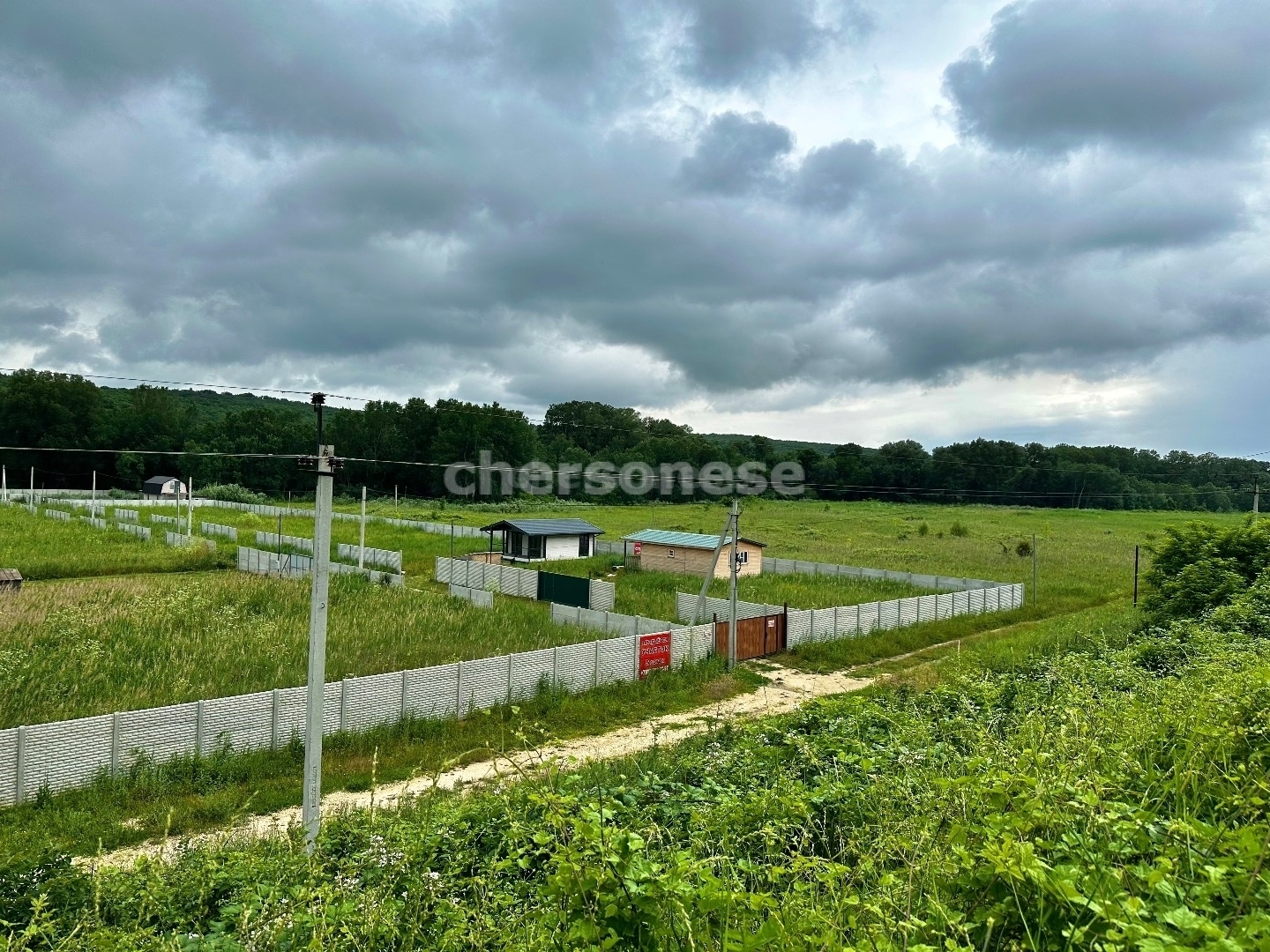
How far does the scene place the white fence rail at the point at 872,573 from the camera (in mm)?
34594

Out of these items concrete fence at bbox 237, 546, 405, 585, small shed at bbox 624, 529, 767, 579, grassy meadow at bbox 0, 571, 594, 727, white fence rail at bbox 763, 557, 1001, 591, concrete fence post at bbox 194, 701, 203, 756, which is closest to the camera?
concrete fence post at bbox 194, 701, 203, 756

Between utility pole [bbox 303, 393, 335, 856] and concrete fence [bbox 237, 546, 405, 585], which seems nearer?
utility pole [bbox 303, 393, 335, 856]

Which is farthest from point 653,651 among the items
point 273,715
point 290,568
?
point 290,568

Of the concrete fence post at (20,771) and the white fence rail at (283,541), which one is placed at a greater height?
the white fence rail at (283,541)

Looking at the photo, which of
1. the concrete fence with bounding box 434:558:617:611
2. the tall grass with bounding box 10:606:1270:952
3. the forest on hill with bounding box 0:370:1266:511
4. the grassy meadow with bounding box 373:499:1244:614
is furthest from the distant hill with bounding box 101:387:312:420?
the tall grass with bounding box 10:606:1270:952

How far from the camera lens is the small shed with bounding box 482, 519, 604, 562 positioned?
4325 centimetres

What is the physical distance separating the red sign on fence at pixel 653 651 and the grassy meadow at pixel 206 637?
3525mm

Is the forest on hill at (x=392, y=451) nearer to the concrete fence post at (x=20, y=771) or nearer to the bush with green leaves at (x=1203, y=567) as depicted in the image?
the bush with green leaves at (x=1203, y=567)

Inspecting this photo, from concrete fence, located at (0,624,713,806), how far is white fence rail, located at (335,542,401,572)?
21.5 meters

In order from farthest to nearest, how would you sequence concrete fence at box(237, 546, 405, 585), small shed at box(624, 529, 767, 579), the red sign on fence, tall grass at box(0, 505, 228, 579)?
small shed at box(624, 529, 767, 579) → tall grass at box(0, 505, 228, 579) → concrete fence at box(237, 546, 405, 585) → the red sign on fence

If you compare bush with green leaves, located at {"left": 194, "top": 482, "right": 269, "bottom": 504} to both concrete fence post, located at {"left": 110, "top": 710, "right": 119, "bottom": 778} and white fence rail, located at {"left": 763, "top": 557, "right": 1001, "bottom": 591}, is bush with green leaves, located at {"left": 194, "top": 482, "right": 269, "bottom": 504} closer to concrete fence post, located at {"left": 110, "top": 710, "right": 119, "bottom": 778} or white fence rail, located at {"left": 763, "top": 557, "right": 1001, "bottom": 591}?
white fence rail, located at {"left": 763, "top": 557, "right": 1001, "bottom": 591}

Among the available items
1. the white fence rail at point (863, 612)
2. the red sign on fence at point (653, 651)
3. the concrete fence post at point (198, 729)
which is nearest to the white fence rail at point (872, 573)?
the white fence rail at point (863, 612)

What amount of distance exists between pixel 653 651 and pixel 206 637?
1357 centimetres

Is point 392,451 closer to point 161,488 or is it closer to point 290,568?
point 161,488
